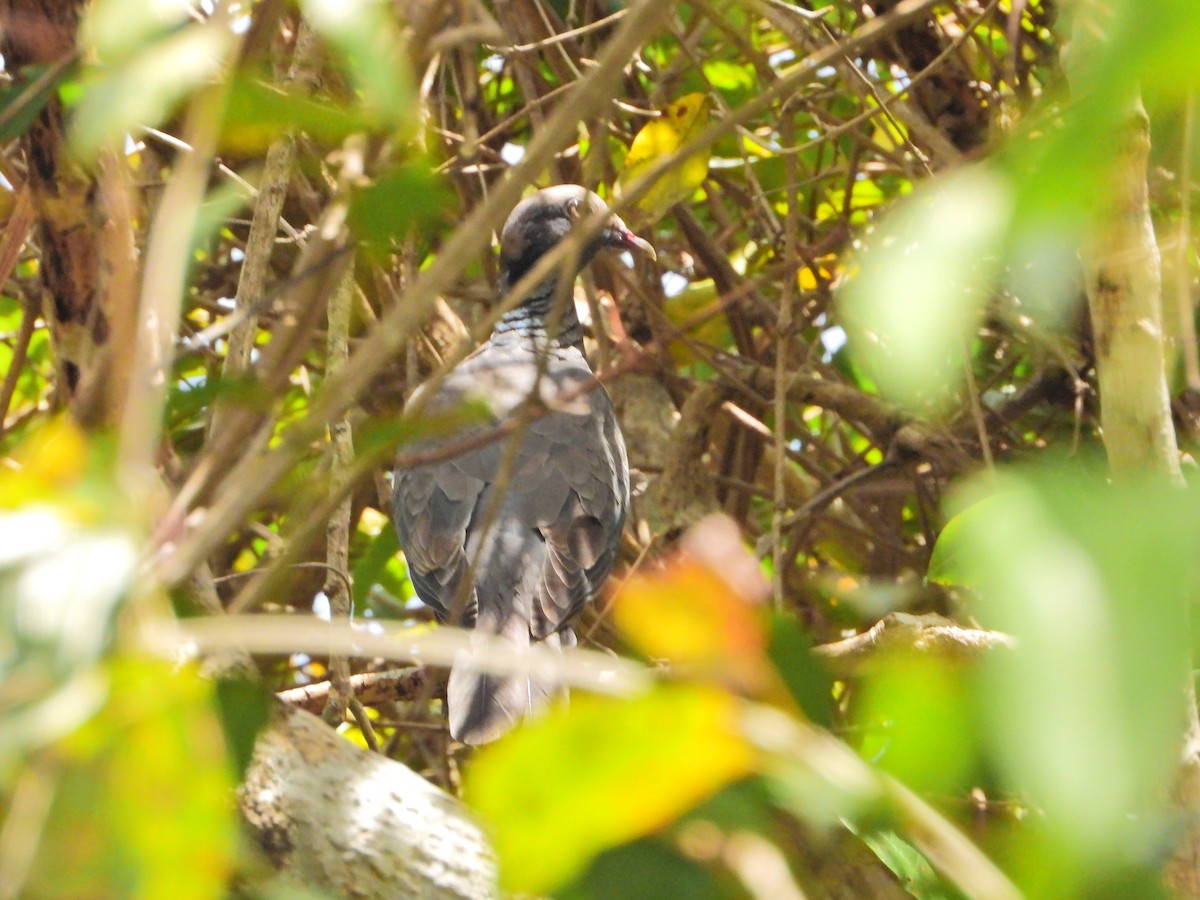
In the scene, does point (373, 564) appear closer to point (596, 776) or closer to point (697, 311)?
point (697, 311)

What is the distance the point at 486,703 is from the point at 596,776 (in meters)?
2.14

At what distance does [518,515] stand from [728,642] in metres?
2.69

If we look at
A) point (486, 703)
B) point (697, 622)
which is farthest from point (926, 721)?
point (486, 703)

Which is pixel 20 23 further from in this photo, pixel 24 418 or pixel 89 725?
pixel 24 418

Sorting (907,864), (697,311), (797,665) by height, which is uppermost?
(797,665)

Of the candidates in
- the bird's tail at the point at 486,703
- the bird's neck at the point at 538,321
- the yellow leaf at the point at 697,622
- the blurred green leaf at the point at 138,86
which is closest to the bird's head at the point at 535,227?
the bird's neck at the point at 538,321

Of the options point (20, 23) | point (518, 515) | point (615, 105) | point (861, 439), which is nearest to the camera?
point (20, 23)

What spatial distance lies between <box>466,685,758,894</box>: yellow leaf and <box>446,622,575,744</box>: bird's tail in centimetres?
204

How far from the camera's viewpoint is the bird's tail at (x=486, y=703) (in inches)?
105

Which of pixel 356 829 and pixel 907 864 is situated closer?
pixel 356 829

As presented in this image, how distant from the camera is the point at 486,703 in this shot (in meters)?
2.69

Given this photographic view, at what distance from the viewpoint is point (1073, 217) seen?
61 centimetres

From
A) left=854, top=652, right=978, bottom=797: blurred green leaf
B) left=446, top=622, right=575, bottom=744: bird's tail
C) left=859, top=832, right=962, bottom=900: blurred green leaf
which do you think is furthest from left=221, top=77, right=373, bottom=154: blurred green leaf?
left=446, top=622, right=575, bottom=744: bird's tail

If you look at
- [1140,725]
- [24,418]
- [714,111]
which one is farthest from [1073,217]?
[24,418]
